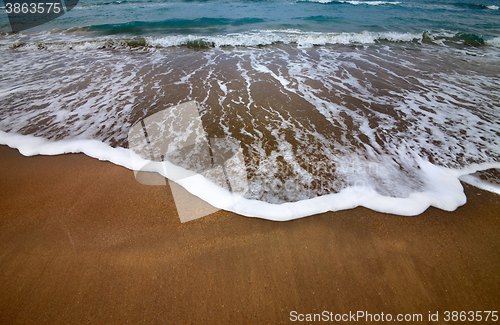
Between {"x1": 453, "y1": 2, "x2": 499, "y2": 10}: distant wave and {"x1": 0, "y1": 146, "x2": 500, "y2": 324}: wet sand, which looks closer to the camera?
{"x1": 0, "y1": 146, "x2": 500, "y2": 324}: wet sand

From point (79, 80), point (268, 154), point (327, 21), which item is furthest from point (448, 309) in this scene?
point (327, 21)

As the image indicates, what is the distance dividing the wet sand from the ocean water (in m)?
0.26

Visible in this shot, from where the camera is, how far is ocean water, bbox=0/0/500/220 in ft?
8.43

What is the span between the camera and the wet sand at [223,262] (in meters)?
1.62

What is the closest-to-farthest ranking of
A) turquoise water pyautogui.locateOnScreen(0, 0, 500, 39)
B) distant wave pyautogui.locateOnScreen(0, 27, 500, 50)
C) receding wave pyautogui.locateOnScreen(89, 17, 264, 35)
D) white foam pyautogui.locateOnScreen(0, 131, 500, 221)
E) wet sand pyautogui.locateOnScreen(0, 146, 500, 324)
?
wet sand pyautogui.locateOnScreen(0, 146, 500, 324) → white foam pyautogui.locateOnScreen(0, 131, 500, 221) → distant wave pyautogui.locateOnScreen(0, 27, 500, 50) → turquoise water pyautogui.locateOnScreen(0, 0, 500, 39) → receding wave pyautogui.locateOnScreen(89, 17, 264, 35)

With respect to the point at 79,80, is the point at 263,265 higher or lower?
lower

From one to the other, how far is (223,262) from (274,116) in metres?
2.81

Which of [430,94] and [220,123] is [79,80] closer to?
[220,123]

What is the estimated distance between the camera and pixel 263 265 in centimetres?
185

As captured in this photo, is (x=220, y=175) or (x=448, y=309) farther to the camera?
(x=220, y=175)

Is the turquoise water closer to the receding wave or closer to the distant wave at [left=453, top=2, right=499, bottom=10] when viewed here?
the receding wave

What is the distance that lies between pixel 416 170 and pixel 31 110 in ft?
22.4

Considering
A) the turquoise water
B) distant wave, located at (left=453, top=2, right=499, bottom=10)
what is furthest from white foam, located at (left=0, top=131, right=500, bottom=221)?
distant wave, located at (left=453, top=2, right=499, bottom=10)

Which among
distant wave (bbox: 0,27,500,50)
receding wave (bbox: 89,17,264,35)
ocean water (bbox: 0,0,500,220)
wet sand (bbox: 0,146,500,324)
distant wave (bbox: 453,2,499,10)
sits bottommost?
wet sand (bbox: 0,146,500,324)
